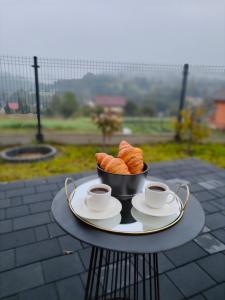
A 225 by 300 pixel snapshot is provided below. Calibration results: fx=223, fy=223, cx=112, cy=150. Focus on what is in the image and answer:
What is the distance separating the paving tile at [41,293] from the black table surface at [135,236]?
0.62 meters

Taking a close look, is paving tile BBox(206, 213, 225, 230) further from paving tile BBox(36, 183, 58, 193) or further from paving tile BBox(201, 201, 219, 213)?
paving tile BBox(36, 183, 58, 193)

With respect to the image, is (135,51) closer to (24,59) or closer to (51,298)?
(24,59)

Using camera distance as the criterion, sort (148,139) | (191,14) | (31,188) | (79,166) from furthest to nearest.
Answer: (148,139)
(79,166)
(31,188)
(191,14)

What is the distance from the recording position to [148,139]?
4781 mm

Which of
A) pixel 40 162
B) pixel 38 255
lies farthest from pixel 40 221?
pixel 40 162

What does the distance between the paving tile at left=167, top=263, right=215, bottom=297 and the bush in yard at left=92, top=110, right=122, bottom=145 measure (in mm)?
2923

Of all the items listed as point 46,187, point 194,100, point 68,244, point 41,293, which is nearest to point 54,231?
point 68,244

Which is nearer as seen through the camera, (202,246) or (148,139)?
(202,246)

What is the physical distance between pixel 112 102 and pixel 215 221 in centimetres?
283

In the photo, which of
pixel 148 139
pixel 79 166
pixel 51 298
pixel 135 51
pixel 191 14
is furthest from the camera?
pixel 148 139

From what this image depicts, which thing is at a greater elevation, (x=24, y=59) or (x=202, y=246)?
(x=24, y=59)

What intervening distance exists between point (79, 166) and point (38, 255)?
6.43 feet

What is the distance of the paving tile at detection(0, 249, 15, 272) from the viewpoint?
138 cm

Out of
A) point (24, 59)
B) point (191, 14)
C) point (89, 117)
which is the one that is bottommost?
point (89, 117)
